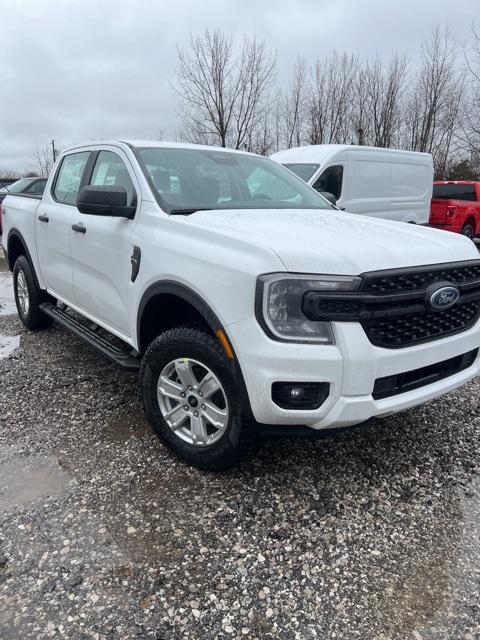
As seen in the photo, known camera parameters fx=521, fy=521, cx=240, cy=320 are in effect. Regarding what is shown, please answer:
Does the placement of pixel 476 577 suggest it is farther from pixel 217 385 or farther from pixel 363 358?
pixel 217 385

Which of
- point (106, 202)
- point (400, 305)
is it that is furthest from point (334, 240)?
point (106, 202)

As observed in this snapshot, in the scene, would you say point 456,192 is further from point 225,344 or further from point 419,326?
point 225,344

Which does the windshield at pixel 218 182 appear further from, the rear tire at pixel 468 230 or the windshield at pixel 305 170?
the rear tire at pixel 468 230

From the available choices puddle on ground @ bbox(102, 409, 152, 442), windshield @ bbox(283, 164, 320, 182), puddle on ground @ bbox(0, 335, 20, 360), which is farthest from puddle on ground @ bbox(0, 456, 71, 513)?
windshield @ bbox(283, 164, 320, 182)

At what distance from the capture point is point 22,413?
372cm

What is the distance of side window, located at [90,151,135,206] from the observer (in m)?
3.48

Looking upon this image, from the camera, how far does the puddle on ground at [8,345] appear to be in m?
5.03

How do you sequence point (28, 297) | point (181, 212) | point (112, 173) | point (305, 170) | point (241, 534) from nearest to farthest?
point (241, 534) → point (181, 212) → point (112, 173) → point (28, 297) → point (305, 170)

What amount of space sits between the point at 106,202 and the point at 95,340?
113 cm

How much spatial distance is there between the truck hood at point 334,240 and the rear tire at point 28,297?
291 centimetres

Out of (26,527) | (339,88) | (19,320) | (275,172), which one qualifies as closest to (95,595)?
(26,527)

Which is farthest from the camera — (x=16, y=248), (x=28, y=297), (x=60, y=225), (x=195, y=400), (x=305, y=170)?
(x=305, y=170)

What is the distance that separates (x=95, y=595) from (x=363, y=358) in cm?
150

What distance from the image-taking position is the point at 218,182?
364 cm
